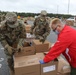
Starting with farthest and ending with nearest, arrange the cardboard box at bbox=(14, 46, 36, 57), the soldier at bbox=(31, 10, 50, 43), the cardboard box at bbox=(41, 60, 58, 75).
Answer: the soldier at bbox=(31, 10, 50, 43) → the cardboard box at bbox=(14, 46, 36, 57) → the cardboard box at bbox=(41, 60, 58, 75)

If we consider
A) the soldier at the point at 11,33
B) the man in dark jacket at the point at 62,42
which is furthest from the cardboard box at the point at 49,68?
the soldier at the point at 11,33

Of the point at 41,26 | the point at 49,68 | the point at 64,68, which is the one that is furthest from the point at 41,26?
the point at 49,68

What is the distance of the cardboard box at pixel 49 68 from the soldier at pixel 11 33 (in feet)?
2.65

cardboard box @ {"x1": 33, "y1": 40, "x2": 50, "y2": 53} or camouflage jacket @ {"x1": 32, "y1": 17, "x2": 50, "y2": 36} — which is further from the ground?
camouflage jacket @ {"x1": 32, "y1": 17, "x2": 50, "y2": 36}

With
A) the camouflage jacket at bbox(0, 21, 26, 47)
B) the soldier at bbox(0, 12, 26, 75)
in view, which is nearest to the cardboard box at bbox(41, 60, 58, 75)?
the soldier at bbox(0, 12, 26, 75)

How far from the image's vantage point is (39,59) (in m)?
3.70

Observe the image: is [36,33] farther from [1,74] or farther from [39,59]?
[39,59]

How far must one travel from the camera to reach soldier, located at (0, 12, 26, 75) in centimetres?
403

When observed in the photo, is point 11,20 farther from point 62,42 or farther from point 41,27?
point 41,27

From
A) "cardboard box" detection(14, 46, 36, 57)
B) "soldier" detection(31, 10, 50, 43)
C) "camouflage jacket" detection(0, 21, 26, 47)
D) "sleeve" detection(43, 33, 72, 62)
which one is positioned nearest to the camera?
"sleeve" detection(43, 33, 72, 62)

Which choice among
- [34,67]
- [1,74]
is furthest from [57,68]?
[1,74]

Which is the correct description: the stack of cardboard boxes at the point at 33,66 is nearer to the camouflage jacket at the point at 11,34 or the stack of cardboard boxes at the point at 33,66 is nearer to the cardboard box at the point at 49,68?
the cardboard box at the point at 49,68

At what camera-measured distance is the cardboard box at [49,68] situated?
3.54 meters

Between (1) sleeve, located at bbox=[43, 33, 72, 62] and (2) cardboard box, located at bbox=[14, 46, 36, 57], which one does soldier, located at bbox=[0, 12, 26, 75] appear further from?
(1) sleeve, located at bbox=[43, 33, 72, 62]
